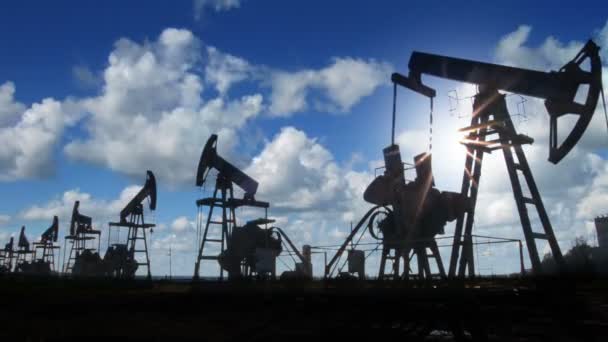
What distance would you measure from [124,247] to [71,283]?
68.5 feet

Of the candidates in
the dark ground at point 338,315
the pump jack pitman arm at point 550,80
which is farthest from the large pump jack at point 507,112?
the dark ground at point 338,315

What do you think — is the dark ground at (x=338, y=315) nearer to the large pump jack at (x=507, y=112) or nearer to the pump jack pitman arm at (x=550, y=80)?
the large pump jack at (x=507, y=112)

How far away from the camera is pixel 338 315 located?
11.8m

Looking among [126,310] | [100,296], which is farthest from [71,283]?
[126,310]

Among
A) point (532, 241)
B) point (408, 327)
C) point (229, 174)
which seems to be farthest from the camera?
point (229, 174)

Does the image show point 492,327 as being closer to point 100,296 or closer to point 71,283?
point 100,296

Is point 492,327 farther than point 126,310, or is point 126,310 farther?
point 126,310

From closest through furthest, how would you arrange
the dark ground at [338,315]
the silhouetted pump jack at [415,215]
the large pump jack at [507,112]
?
the dark ground at [338,315] < the large pump jack at [507,112] < the silhouetted pump jack at [415,215]

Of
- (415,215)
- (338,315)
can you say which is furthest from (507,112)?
(338,315)

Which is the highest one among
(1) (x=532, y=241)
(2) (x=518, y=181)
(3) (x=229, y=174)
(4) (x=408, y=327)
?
(3) (x=229, y=174)

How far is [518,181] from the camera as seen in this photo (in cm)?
1470

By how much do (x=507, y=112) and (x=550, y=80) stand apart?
58.6 inches

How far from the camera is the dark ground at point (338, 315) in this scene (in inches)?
376

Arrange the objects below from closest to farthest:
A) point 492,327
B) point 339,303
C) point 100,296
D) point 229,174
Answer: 1. point 492,327
2. point 339,303
3. point 100,296
4. point 229,174
